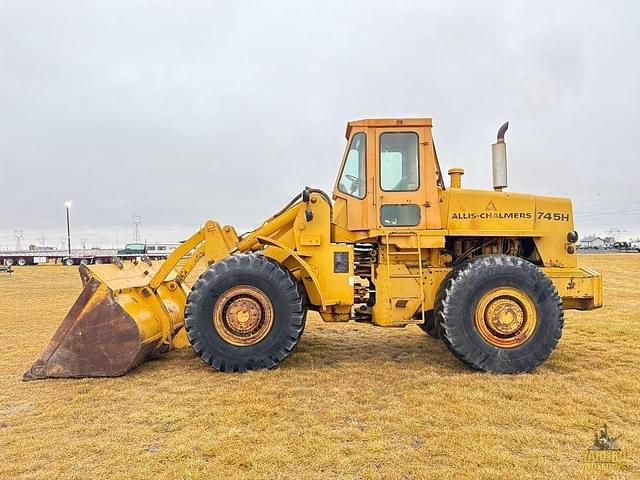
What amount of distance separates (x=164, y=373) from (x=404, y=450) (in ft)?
10.3

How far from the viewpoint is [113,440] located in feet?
12.2

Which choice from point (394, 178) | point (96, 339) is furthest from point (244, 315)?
point (394, 178)

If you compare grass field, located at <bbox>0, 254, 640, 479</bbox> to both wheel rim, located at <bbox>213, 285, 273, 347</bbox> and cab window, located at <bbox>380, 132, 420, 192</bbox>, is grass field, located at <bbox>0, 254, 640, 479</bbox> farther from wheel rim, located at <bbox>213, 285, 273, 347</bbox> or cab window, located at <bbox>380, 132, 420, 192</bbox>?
cab window, located at <bbox>380, 132, 420, 192</bbox>

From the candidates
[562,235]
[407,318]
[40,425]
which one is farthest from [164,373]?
[562,235]

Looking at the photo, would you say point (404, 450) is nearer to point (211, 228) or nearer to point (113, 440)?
point (113, 440)

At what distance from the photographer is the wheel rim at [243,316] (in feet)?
18.5

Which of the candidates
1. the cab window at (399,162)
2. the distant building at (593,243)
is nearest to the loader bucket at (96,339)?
the cab window at (399,162)

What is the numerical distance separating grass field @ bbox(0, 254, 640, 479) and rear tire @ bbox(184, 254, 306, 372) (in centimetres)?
25

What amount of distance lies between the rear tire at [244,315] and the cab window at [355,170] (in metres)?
1.42

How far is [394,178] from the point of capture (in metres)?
6.11

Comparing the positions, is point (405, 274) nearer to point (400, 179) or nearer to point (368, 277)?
point (368, 277)

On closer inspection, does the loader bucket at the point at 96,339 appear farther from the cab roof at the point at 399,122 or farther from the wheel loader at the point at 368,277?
the cab roof at the point at 399,122

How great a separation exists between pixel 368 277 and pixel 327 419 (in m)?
→ 2.46

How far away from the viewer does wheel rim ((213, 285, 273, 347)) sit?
18.5ft
